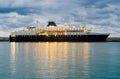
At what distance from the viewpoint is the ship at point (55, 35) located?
339 ft

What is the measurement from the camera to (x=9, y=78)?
18.7 m

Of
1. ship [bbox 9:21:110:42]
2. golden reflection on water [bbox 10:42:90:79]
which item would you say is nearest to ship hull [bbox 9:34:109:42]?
ship [bbox 9:21:110:42]

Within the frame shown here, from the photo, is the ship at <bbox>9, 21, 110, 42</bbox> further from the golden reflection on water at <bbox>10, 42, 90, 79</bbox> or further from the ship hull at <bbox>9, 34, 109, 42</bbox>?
the golden reflection on water at <bbox>10, 42, 90, 79</bbox>

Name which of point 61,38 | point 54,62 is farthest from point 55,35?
point 54,62

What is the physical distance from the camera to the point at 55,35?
108125mm

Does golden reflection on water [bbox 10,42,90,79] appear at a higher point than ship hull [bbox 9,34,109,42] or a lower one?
lower

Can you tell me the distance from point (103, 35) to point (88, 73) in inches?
3236

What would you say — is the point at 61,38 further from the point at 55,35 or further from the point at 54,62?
the point at 54,62

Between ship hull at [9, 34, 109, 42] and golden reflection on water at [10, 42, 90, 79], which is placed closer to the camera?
golden reflection on water at [10, 42, 90, 79]

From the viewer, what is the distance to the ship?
339ft

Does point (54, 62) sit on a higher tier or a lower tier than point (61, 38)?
lower

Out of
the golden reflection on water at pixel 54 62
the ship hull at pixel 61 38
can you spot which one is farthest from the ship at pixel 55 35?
the golden reflection on water at pixel 54 62

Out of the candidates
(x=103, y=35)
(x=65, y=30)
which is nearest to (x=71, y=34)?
(x=65, y=30)

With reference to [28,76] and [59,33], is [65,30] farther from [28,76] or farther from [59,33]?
[28,76]
